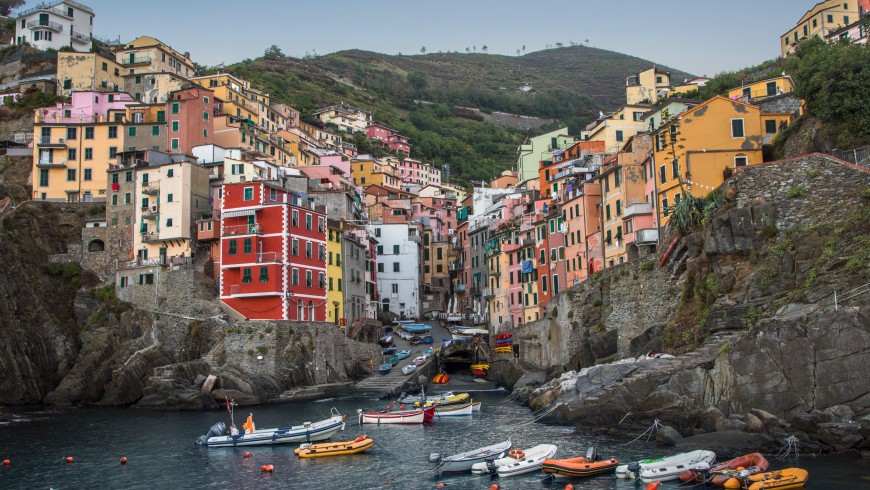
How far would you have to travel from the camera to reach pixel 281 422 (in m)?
53.4

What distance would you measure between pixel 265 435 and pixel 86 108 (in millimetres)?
63158

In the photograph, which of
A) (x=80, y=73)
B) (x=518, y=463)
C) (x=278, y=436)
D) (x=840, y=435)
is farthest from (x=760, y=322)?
(x=80, y=73)

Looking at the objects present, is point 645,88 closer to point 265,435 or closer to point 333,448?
point 265,435

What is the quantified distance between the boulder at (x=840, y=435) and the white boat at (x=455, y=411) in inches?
1098

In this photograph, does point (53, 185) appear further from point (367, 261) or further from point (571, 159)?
point (571, 159)

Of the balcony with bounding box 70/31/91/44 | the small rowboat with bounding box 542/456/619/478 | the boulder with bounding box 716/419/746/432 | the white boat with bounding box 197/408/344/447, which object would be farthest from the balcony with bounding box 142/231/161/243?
the boulder with bounding box 716/419/746/432

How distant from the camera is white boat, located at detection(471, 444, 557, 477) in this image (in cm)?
3816

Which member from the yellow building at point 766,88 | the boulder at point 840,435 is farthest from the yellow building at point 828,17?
the boulder at point 840,435

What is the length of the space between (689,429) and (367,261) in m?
61.0

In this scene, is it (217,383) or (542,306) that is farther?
(542,306)

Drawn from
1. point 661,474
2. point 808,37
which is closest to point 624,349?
point 661,474

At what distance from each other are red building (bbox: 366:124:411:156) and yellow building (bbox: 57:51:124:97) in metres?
80.3

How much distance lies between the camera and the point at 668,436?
1592 inches

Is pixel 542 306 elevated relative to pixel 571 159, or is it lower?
lower
